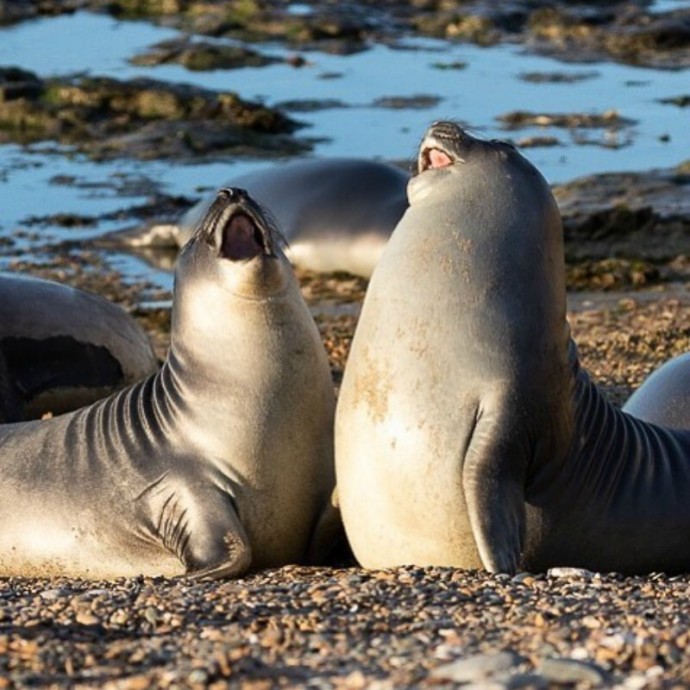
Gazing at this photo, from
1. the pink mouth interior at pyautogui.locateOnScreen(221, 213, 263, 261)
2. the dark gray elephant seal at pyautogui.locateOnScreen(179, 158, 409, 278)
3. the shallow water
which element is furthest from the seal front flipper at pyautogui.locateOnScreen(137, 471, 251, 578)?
the shallow water

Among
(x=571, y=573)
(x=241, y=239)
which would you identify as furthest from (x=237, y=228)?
(x=571, y=573)

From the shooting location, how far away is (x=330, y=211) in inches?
590

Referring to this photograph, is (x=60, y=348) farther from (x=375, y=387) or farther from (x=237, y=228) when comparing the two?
(x=375, y=387)

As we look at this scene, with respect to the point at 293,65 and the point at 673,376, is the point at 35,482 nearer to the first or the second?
the point at 673,376

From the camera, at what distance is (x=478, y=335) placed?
6230 mm

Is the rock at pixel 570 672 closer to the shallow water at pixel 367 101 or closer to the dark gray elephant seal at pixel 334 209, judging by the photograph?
the dark gray elephant seal at pixel 334 209

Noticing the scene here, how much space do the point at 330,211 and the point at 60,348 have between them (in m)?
5.09

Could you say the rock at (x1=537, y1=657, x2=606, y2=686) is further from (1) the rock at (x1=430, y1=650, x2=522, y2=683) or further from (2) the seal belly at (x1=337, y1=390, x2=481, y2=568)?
(2) the seal belly at (x1=337, y1=390, x2=481, y2=568)

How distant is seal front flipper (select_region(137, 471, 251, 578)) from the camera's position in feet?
21.5

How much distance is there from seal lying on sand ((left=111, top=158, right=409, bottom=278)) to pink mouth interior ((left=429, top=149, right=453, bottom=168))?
7.59 meters

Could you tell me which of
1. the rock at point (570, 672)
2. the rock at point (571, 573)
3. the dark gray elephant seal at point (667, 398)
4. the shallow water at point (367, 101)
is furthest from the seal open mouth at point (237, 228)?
the shallow water at point (367, 101)

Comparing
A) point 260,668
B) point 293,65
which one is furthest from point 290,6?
point 260,668

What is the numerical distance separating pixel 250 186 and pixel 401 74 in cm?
930

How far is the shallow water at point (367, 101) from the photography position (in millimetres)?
17703
